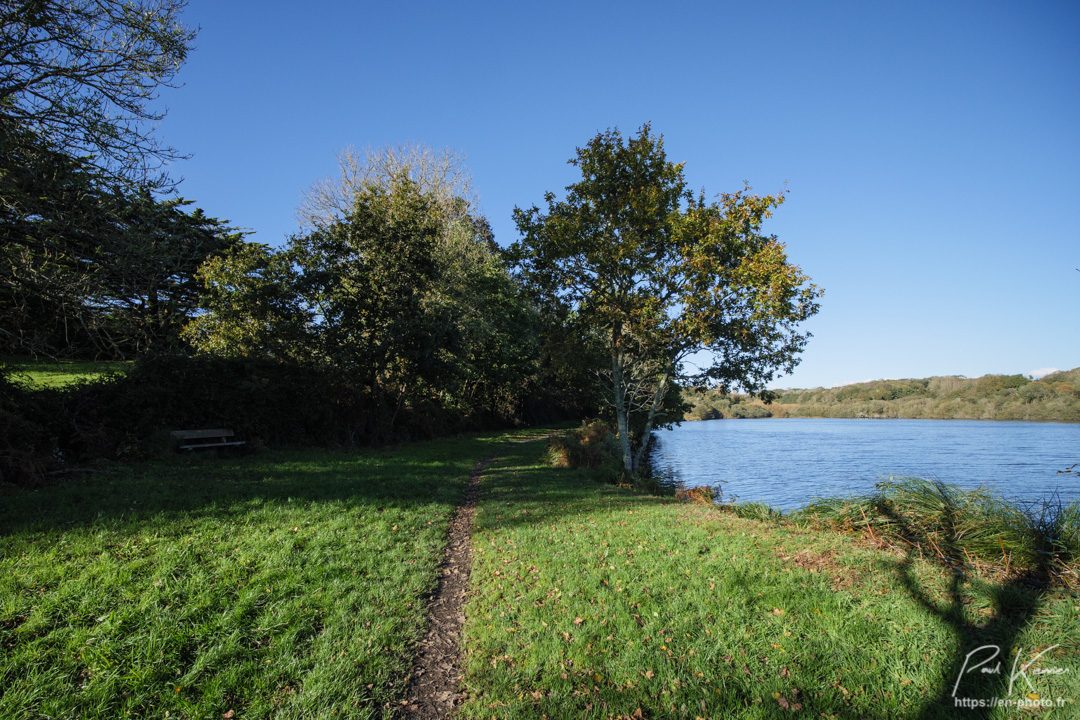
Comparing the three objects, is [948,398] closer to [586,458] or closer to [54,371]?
[586,458]

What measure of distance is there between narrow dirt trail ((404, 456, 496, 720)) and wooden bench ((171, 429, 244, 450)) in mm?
8440

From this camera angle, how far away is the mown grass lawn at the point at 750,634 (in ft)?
10.4

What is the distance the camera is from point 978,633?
3752 mm

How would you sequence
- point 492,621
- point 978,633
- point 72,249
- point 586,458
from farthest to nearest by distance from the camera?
point 586,458
point 72,249
point 492,621
point 978,633

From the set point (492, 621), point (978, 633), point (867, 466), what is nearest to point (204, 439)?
point (492, 621)

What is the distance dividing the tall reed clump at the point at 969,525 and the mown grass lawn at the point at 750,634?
602 millimetres

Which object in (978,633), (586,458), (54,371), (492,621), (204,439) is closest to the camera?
(978,633)

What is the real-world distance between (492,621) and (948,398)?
2513 inches

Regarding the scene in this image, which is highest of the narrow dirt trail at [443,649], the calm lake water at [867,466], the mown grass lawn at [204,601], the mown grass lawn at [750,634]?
the mown grass lawn at [204,601]

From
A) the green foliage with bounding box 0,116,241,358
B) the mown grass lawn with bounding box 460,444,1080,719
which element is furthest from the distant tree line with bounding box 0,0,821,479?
the mown grass lawn with bounding box 460,444,1080,719

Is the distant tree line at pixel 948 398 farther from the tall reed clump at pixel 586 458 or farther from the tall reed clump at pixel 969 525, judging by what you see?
the tall reed clump at pixel 969 525

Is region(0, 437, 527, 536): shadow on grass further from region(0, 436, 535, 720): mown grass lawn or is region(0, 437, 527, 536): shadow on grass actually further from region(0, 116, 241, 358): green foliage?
region(0, 116, 241, 358): green foliage

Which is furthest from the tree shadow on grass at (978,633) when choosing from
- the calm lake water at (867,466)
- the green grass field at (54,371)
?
the green grass field at (54,371)

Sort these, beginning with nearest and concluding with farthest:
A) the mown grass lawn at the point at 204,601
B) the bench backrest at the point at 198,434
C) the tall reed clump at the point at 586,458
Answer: the mown grass lawn at the point at 204,601 → the bench backrest at the point at 198,434 → the tall reed clump at the point at 586,458
